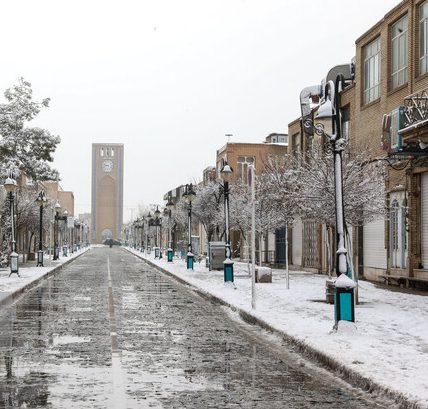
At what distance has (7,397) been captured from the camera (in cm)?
767

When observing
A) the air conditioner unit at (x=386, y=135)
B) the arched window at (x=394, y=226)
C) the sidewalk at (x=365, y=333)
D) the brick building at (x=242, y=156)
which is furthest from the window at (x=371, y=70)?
the brick building at (x=242, y=156)

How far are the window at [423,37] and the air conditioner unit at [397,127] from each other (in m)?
4.75

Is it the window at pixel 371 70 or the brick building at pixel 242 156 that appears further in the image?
the brick building at pixel 242 156

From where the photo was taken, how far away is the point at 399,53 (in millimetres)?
26984

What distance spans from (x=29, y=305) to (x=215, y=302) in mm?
5114

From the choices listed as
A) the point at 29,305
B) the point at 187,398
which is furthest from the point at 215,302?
the point at 187,398

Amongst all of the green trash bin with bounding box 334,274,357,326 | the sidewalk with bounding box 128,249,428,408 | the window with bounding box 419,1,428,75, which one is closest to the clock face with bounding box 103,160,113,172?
the window with bounding box 419,1,428,75

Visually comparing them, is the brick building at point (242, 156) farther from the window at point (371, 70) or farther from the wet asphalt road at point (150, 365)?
the wet asphalt road at point (150, 365)

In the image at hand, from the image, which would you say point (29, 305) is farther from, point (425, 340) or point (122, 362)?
point (425, 340)

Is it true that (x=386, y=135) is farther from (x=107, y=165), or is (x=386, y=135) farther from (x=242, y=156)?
(x=107, y=165)

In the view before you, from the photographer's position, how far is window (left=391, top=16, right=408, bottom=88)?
26.4 meters

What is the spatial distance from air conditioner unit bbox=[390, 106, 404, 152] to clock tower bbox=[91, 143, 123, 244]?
157989mm

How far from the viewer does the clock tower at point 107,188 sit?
580ft

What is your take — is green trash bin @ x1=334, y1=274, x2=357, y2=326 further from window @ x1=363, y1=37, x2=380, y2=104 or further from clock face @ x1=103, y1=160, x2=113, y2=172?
clock face @ x1=103, y1=160, x2=113, y2=172
